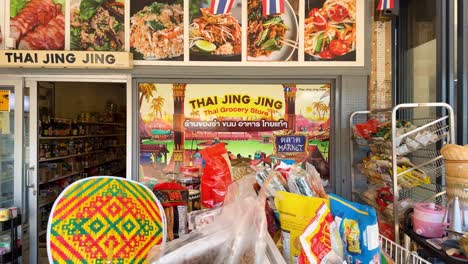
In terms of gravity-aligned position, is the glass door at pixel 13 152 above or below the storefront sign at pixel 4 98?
below

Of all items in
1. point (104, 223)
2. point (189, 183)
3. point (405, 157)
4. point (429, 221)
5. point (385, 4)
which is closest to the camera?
point (104, 223)

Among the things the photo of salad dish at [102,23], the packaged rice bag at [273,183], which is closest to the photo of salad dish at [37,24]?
the photo of salad dish at [102,23]

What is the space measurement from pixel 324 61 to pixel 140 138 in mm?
2050

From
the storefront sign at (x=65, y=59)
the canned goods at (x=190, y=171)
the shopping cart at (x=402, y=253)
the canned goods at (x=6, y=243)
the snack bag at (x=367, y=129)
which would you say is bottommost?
the canned goods at (x=6, y=243)

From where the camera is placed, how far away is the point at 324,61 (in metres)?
3.55

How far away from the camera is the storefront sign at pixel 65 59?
3238 mm

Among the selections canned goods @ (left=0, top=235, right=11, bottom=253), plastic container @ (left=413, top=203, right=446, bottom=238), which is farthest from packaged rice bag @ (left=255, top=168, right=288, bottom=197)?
canned goods @ (left=0, top=235, right=11, bottom=253)

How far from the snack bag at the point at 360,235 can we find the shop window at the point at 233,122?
2745mm

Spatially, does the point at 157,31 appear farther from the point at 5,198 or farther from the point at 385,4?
the point at 5,198

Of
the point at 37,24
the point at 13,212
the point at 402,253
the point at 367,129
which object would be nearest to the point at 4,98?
the point at 37,24

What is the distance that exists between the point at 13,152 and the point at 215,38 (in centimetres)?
248

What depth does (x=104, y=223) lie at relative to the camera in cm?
114

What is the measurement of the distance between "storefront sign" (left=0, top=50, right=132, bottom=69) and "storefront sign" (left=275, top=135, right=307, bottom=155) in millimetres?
1704

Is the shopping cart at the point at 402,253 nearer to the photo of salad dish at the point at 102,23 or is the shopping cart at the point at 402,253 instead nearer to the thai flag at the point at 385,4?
the thai flag at the point at 385,4
